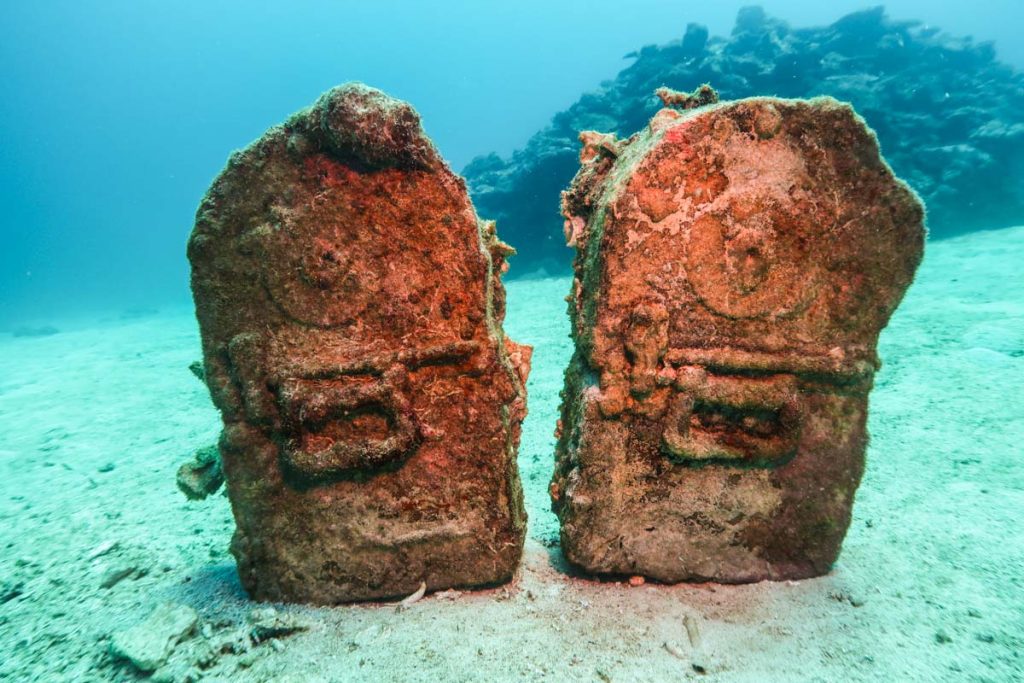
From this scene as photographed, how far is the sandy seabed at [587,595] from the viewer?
1896 mm

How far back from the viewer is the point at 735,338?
7.47 feet

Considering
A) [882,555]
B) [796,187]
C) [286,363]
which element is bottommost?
[882,555]

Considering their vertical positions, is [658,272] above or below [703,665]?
above

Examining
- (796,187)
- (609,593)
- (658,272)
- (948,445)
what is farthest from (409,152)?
(948,445)

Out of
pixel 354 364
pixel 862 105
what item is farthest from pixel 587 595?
pixel 862 105

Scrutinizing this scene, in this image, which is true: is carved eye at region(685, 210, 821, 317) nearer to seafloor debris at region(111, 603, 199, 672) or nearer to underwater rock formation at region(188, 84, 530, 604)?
underwater rock formation at region(188, 84, 530, 604)

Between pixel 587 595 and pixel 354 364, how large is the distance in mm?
1600

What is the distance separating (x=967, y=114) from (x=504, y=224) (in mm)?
14582

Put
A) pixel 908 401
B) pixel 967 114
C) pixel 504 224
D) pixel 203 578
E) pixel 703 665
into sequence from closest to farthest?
pixel 703 665
pixel 203 578
pixel 908 401
pixel 967 114
pixel 504 224

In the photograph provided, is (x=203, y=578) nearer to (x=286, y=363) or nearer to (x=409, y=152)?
(x=286, y=363)

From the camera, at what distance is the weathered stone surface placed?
2.21m

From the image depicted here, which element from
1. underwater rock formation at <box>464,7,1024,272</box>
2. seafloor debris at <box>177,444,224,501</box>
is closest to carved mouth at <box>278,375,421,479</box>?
seafloor debris at <box>177,444,224,501</box>

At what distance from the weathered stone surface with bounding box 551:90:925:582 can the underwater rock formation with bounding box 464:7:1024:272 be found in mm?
12530

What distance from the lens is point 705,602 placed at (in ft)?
7.50
